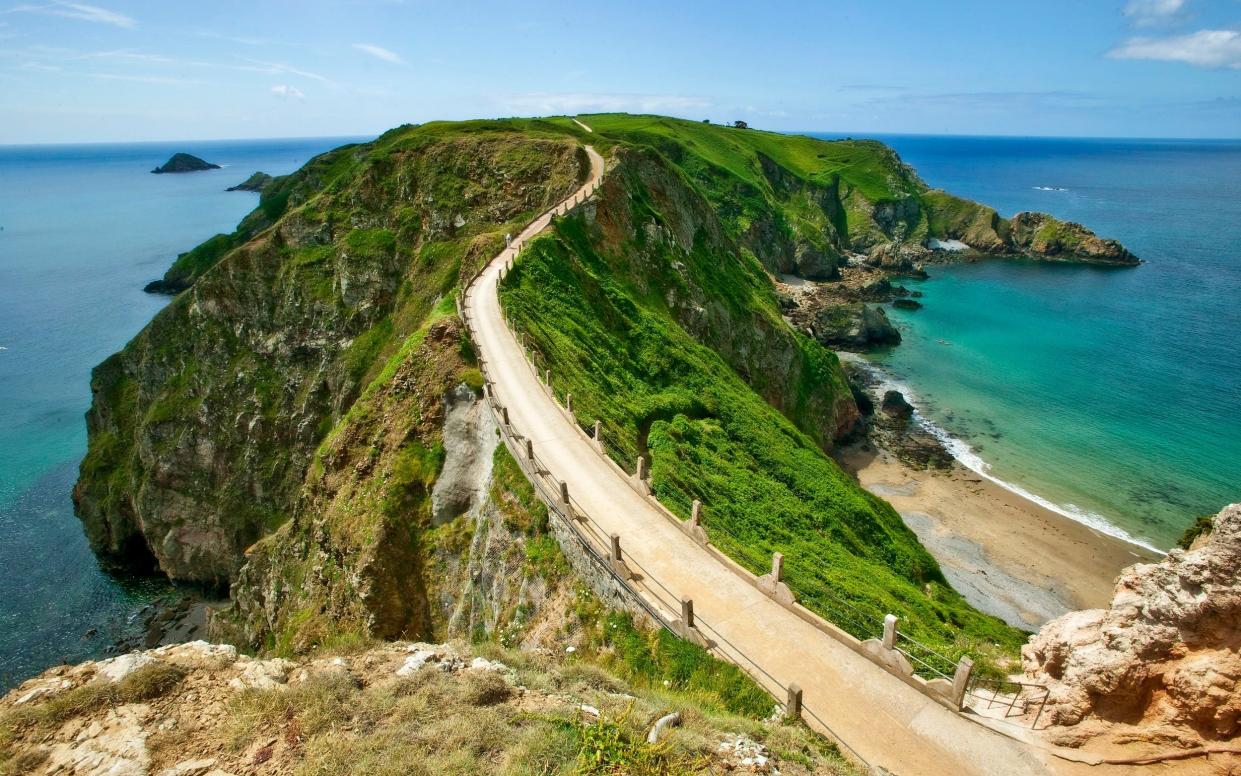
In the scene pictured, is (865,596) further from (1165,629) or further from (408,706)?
(408,706)

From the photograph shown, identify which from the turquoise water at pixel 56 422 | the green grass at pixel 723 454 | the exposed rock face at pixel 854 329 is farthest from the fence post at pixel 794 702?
the exposed rock face at pixel 854 329

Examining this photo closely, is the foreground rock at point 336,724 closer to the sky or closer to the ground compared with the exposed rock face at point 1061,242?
closer to the ground

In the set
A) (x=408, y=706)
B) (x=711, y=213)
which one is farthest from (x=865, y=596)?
(x=711, y=213)

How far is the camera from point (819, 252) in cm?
11925

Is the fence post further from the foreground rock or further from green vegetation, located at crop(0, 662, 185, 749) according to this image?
green vegetation, located at crop(0, 662, 185, 749)

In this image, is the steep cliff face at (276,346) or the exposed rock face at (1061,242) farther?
the exposed rock face at (1061,242)

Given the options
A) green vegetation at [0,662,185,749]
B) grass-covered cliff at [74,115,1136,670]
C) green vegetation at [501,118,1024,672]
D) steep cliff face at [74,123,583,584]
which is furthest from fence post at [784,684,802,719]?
steep cliff face at [74,123,583,584]

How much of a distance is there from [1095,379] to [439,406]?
79.9 metres

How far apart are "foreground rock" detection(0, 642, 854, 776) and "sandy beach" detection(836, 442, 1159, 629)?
36.9 m

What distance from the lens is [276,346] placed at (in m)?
56.3

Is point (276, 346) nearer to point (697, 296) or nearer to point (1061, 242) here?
point (697, 296)

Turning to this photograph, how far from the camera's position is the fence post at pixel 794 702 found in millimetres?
16203

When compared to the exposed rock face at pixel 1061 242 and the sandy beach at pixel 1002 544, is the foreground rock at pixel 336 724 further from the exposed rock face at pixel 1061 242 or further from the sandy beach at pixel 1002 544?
the exposed rock face at pixel 1061 242

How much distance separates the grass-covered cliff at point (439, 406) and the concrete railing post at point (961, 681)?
653cm
